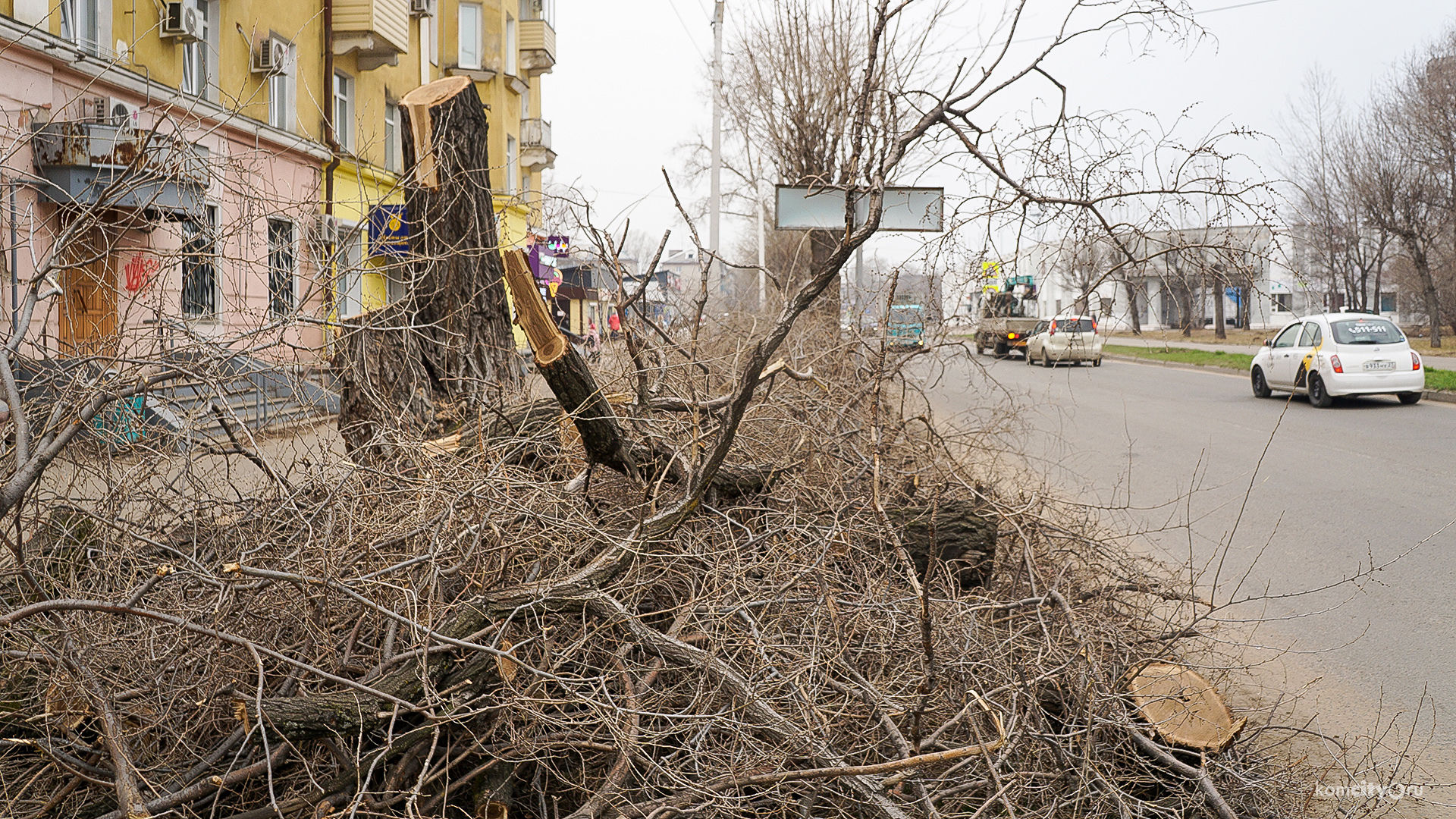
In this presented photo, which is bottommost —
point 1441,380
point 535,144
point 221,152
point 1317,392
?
point 1317,392

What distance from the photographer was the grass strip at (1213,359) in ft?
58.8

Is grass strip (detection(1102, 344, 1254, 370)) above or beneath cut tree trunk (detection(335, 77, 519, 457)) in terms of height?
beneath

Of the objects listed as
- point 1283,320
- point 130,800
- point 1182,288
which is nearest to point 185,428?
point 130,800

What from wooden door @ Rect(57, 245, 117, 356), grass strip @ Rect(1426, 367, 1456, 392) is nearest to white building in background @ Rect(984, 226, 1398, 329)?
wooden door @ Rect(57, 245, 117, 356)

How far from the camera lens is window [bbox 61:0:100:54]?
39.8 ft

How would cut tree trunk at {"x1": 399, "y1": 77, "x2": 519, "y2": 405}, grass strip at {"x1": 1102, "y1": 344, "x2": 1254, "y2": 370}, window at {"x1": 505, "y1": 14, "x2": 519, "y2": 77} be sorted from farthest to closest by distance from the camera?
window at {"x1": 505, "y1": 14, "x2": 519, "y2": 77} < grass strip at {"x1": 1102, "y1": 344, "x2": 1254, "y2": 370} < cut tree trunk at {"x1": 399, "y1": 77, "x2": 519, "y2": 405}

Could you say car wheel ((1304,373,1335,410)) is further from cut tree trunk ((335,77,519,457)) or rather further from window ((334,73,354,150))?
window ((334,73,354,150))

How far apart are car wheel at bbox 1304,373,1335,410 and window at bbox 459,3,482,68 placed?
71.3 ft

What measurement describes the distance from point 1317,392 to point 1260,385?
2.30m

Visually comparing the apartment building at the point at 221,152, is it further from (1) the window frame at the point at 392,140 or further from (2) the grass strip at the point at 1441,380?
(2) the grass strip at the point at 1441,380

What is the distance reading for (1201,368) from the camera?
27.3 meters

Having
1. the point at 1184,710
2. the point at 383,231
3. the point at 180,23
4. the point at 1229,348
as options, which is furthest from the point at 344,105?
the point at 1229,348

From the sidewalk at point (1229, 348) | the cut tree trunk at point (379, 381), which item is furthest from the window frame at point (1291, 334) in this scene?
the cut tree trunk at point (379, 381)

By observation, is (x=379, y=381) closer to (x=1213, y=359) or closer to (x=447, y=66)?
(x=447, y=66)
